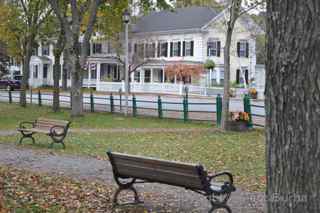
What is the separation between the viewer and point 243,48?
55656mm

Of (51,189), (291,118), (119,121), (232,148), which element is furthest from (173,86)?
(291,118)

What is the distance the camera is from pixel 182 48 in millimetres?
57031

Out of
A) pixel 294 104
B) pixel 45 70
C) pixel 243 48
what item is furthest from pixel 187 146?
pixel 45 70

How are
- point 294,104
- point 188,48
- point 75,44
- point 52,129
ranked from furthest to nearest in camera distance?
point 188,48 < point 75,44 < point 52,129 < point 294,104

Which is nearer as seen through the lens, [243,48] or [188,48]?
[243,48]

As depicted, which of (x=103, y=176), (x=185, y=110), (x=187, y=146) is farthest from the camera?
(x=185, y=110)

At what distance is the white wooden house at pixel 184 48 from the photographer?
180ft

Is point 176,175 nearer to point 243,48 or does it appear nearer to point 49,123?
point 49,123

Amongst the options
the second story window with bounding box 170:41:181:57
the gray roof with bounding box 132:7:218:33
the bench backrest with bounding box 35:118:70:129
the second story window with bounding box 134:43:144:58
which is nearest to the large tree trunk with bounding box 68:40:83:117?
the bench backrest with bounding box 35:118:70:129

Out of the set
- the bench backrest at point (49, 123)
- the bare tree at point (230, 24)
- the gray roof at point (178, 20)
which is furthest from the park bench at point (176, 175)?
the gray roof at point (178, 20)

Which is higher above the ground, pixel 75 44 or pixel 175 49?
pixel 175 49

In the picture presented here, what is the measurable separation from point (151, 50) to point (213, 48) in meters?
7.10

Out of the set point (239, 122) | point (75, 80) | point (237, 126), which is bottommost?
point (237, 126)

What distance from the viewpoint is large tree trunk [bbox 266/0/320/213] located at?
327 centimetres
